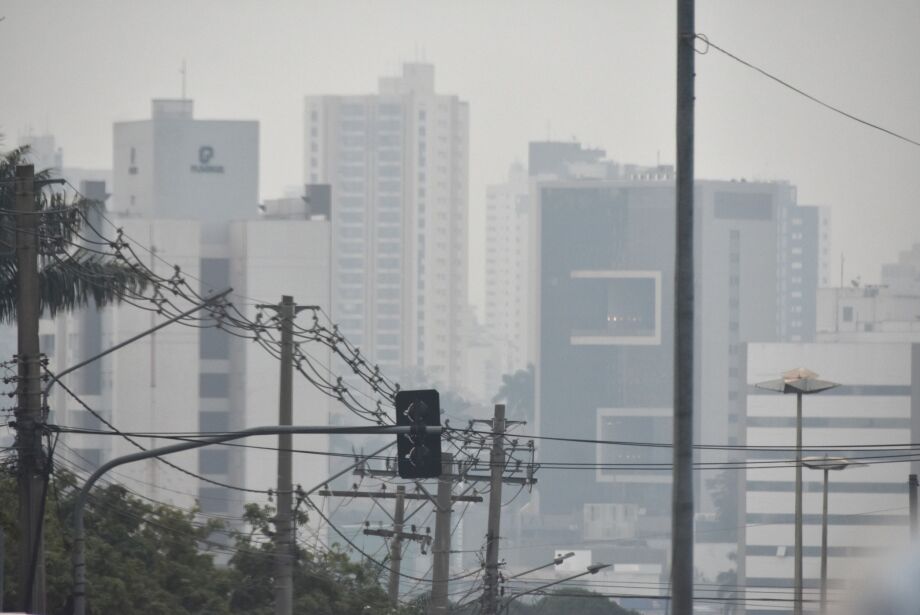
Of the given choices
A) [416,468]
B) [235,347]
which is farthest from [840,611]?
[235,347]

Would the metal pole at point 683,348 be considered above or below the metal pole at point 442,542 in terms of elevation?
above

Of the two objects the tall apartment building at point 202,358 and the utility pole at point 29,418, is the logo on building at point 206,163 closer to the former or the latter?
the tall apartment building at point 202,358

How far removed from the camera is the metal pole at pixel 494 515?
28.0m

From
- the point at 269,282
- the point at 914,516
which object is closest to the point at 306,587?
the point at 914,516

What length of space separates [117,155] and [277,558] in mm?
132982

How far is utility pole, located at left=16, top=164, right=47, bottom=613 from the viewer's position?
1914 centimetres

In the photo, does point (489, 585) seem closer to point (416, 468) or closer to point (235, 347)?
point (416, 468)

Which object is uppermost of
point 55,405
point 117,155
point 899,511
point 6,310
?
point 117,155

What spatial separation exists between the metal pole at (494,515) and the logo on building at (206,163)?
4667 inches

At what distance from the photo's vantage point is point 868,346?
571 ft

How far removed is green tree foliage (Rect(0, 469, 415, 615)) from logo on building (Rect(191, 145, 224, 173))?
11046 centimetres

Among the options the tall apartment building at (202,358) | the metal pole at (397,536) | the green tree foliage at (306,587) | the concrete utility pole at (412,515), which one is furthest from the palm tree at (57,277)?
the tall apartment building at (202,358)

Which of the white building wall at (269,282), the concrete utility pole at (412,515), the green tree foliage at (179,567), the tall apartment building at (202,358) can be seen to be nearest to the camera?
the concrete utility pole at (412,515)

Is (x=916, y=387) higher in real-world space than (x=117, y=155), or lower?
lower
